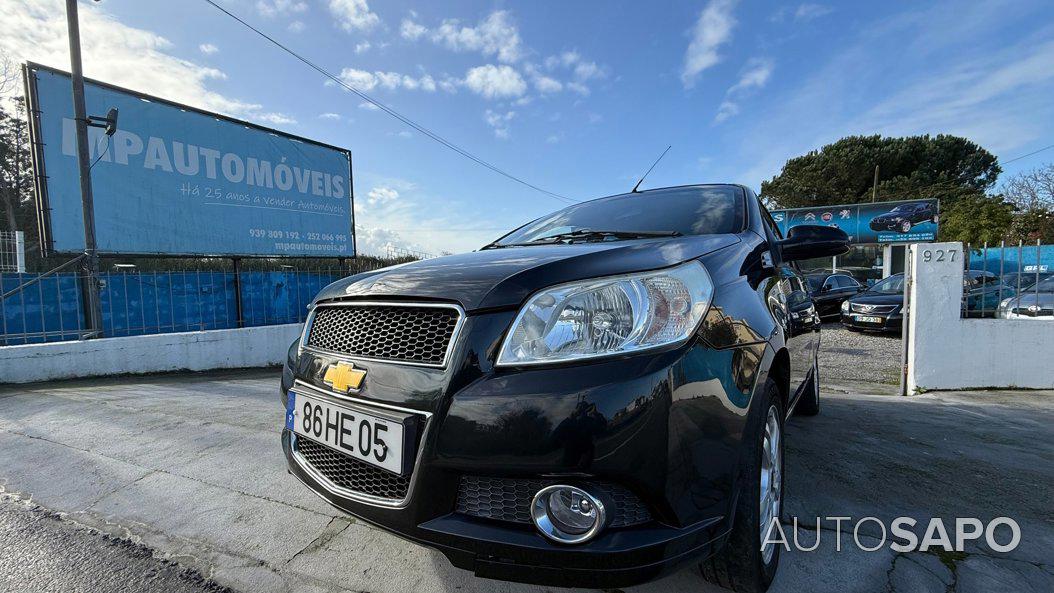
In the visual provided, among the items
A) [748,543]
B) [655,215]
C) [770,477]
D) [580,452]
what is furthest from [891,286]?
[580,452]

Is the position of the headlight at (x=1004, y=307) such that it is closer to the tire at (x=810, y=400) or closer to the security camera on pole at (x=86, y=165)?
the tire at (x=810, y=400)

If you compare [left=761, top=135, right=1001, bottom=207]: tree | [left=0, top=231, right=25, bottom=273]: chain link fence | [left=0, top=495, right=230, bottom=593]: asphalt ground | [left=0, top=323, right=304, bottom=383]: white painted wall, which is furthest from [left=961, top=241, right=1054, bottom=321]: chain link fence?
[left=761, top=135, right=1001, bottom=207]: tree

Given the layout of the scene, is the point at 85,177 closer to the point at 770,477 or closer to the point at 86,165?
the point at 86,165

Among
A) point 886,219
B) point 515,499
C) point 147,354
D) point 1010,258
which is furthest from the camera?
point 886,219

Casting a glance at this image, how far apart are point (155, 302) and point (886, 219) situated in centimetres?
2818

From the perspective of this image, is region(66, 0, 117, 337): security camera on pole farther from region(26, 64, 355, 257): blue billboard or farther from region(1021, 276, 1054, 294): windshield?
region(1021, 276, 1054, 294): windshield

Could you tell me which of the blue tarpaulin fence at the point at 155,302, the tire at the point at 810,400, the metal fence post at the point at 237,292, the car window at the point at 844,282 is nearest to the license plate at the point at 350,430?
the tire at the point at 810,400

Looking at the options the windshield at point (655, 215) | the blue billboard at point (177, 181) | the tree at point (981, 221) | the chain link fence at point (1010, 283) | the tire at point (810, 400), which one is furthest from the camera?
the tree at point (981, 221)

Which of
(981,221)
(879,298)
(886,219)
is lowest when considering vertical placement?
(879,298)

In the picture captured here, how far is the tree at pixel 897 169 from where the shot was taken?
104 ft

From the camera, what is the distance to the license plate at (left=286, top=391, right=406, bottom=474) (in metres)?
1.27

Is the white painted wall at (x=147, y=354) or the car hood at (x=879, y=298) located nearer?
the white painted wall at (x=147, y=354)

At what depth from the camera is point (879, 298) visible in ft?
31.6

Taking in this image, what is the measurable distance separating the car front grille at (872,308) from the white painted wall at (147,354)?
421 inches
